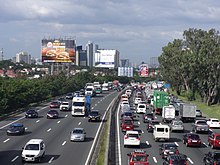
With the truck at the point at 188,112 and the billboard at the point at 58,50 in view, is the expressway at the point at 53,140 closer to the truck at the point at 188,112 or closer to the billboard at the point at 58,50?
the truck at the point at 188,112

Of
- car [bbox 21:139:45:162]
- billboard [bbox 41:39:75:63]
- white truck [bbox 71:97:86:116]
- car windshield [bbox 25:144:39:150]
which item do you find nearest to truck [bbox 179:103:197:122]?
white truck [bbox 71:97:86:116]

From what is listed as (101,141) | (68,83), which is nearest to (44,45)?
(68,83)

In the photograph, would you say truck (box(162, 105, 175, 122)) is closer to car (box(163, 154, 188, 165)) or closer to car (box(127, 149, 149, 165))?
car (box(127, 149, 149, 165))

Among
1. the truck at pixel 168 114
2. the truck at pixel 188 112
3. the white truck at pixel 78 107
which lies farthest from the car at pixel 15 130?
the truck at pixel 188 112

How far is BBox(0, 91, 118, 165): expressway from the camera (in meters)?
33.0

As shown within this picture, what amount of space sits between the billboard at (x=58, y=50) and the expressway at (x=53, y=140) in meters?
57.3

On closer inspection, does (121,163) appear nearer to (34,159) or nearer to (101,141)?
(34,159)

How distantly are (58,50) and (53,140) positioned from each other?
84787mm

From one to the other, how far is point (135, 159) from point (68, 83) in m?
110

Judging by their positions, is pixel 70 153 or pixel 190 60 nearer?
pixel 70 153

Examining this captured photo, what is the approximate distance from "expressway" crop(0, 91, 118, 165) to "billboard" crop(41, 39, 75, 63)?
188 feet

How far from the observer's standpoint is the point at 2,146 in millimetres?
39125

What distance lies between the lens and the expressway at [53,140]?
32969 millimetres

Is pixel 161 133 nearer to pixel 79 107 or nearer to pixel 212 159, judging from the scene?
pixel 212 159
